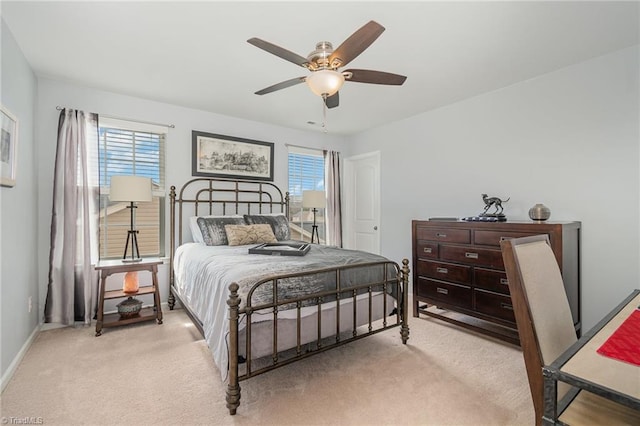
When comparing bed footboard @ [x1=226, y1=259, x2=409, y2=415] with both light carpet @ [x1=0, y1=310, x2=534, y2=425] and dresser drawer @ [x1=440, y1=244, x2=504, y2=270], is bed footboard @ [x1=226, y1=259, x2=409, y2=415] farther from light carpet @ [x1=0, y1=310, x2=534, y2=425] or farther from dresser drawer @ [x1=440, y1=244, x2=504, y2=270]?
dresser drawer @ [x1=440, y1=244, x2=504, y2=270]

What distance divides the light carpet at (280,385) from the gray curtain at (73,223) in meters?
0.37

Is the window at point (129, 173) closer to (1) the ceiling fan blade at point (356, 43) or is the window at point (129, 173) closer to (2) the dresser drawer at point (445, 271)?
(1) the ceiling fan blade at point (356, 43)

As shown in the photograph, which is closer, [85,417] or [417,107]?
[85,417]

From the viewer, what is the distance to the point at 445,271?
3217mm

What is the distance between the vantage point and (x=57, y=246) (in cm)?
305

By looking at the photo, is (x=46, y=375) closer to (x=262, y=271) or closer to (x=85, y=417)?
(x=85, y=417)

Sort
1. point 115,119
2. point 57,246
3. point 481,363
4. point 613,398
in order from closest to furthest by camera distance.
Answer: point 613,398
point 481,363
point 57,246
point 115,119

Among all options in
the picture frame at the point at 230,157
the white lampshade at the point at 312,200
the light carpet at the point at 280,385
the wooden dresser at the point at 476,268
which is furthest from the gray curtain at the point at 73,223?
the wooden dresser at the point at 476,268

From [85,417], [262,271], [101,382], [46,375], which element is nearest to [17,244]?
[46,375]

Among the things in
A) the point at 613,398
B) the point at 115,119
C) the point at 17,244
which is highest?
the point at 115,119

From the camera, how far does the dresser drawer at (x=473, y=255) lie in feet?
9.22

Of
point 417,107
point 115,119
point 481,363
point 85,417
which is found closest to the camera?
point 85,417

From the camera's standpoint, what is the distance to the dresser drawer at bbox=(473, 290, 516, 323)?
271cm

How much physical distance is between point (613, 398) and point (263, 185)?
4302 mm
